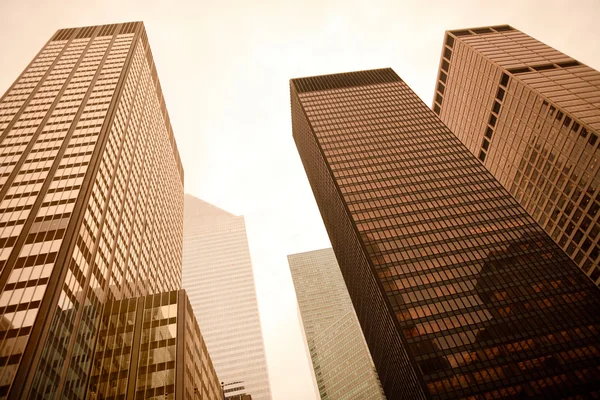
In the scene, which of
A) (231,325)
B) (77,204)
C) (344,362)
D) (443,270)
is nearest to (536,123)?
(443,270)

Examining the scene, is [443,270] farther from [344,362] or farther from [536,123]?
[344,362]

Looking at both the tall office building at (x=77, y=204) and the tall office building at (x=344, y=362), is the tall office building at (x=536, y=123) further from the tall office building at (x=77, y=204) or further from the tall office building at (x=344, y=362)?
the tall office building at (x=77, y=204)

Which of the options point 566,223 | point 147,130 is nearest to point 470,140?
point 566,223

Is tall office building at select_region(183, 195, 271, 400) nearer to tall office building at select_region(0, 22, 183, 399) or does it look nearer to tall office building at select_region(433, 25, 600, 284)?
tall office building at select_region(0, 22, 183, 399)

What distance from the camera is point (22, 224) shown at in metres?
50.0

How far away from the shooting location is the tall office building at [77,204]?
134 feet

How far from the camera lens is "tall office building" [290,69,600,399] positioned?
62062 mm

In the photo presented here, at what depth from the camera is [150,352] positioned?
51.9 m

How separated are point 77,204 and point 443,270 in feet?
209

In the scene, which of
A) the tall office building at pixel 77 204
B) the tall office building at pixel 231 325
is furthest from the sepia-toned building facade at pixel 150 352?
the tall office building at pixel 231 325

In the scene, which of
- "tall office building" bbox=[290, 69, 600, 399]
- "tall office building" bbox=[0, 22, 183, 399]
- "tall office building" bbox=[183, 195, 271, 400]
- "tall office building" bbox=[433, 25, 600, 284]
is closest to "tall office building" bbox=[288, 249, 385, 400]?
"tall office building" bbox=[183, 195, 271, 400]

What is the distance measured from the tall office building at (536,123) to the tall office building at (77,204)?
89.9 meters

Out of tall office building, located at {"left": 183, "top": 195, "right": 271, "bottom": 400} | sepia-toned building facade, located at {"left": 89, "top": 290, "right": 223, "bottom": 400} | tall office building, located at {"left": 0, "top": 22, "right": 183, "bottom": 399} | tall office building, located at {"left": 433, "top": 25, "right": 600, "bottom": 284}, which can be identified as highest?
tall office building, located at {"left": 433, "top": 25, "right": 600, "bottom": 284}

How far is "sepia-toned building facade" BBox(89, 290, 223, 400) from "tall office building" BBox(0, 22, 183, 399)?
5.83 ft
